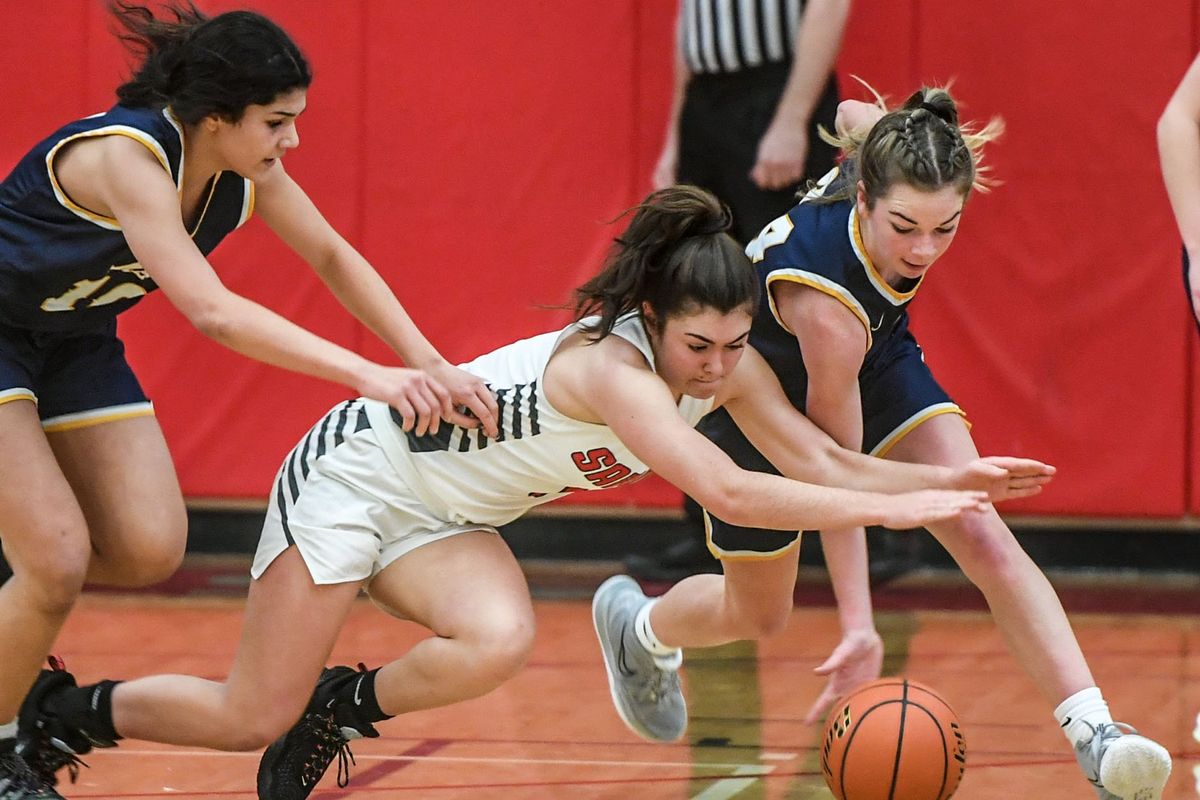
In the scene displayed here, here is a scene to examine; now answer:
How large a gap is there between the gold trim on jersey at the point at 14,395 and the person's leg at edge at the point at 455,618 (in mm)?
866

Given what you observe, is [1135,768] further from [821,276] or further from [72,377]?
[72,377]

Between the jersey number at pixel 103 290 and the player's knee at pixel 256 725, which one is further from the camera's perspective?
the jersey number at pixel 103 290

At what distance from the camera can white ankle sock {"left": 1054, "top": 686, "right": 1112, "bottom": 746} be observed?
11.9 feet

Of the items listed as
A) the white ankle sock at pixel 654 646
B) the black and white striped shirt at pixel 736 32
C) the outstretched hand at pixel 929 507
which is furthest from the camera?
the black and white striped shirt at pixel 736 32

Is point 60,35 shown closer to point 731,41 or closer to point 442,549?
point 731,41

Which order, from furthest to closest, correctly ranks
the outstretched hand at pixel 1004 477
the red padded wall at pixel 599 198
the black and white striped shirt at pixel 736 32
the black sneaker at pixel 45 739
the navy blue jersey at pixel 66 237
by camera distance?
the red padded wall at pixel 599 198 < the black and white striped shirt at pixel 736 32 < the black sneaker at pixel 45 739 < the navy blue jersey at pixel 66 237 < the outstretched hand at pixel 1004 477

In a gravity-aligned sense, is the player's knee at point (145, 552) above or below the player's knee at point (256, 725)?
above

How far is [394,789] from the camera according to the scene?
13.3 ft

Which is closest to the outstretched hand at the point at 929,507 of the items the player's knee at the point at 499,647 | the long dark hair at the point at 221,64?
the player's knee at the point at 499,647

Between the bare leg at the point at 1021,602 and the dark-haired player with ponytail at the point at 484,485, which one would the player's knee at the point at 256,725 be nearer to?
the dark-haired player with ponytail at the point at 484,485

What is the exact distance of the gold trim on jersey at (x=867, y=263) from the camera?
3.72 meters

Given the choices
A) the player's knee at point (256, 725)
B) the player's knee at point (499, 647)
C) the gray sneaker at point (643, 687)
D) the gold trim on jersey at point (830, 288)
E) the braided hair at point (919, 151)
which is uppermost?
the braided hair at point (919, 151)

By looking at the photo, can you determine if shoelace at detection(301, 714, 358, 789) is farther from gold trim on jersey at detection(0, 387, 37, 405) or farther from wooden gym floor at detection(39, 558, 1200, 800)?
gold trim on jersey at detection(0, 387, 37, 405)

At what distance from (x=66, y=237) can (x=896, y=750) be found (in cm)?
208
